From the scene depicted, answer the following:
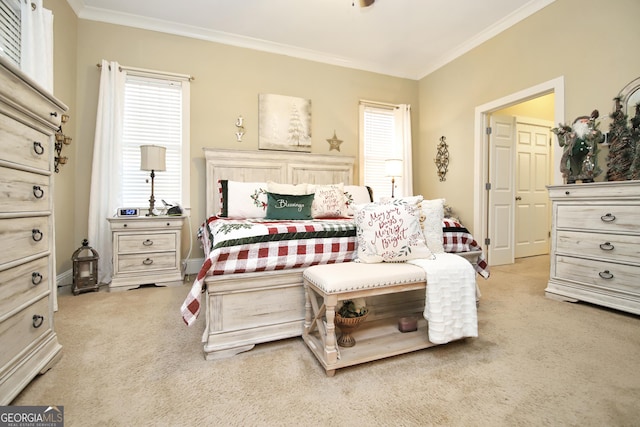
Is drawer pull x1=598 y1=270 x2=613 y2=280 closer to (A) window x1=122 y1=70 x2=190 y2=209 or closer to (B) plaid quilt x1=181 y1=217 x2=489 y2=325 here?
A: (B) plaid quilt x1=181 y1=217 x2=489 y2=325

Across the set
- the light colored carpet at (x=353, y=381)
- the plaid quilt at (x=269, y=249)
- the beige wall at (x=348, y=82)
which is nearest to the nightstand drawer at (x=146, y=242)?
the beige wall at (x=348, y=82)

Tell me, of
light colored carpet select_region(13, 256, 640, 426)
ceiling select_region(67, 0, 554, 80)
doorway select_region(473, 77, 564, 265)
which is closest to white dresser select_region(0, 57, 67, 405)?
light colored carpet select_region(13, 256, 640, 426)

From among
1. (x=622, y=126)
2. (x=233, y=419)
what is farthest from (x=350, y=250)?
(x=622, y=126)

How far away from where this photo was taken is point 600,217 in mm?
2281

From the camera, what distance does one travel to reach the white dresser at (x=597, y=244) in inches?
83.6

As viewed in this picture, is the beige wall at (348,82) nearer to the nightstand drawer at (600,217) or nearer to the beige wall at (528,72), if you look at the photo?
the beige wall at (528,72)

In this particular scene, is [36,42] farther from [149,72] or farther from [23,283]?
[23,283]

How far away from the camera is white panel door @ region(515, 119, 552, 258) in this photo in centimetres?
413

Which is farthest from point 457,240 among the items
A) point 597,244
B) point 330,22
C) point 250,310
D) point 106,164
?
point 106,164

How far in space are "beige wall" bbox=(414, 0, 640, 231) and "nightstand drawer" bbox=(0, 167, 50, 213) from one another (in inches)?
160

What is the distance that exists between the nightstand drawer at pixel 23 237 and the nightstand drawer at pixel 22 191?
0.06m

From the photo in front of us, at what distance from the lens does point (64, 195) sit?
9.45ft

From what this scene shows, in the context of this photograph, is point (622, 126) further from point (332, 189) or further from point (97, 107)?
point (97, 107)

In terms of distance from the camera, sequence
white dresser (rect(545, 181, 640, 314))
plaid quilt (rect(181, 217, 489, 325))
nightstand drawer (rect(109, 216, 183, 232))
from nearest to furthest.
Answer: plaid quilt (rect(181, 217, 489, 325)), white dresser (rect(545, 181, 640, 314)), nightstand drawer (rect(109, 216, 183, 232))
